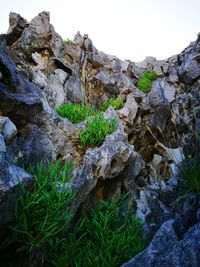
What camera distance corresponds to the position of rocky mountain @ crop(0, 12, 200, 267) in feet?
13.3

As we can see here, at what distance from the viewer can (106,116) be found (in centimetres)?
859

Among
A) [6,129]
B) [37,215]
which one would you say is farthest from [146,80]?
[37,215]

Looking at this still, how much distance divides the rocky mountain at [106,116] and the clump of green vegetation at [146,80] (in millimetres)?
283

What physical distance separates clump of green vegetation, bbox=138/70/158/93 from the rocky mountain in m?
0.28

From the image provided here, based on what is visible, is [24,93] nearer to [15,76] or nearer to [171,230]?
[15,76]

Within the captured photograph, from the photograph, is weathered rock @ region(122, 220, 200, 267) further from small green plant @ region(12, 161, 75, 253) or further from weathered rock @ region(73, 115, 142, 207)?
weathered rock @ region(73, 115, 142, 207)

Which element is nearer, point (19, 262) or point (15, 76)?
point (19, 262)

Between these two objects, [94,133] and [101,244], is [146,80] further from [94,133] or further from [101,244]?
[101,244]

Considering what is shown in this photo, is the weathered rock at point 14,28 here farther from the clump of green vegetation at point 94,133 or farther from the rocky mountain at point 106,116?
the clump of green vegetation at point 94,133

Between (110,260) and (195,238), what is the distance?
1686 mm

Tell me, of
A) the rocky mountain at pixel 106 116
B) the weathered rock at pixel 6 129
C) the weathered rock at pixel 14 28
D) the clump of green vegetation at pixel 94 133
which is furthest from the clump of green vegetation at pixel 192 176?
the weathered rock at pixel 14 28

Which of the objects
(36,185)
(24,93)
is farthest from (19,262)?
(24,93)

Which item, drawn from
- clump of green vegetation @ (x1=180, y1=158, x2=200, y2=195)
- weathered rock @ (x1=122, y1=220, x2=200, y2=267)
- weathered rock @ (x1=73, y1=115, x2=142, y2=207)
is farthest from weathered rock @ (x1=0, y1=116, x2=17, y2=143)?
clump of green vegetation @ (x1=180, y1=158, x2=200, y2=195)

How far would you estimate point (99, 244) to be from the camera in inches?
202
